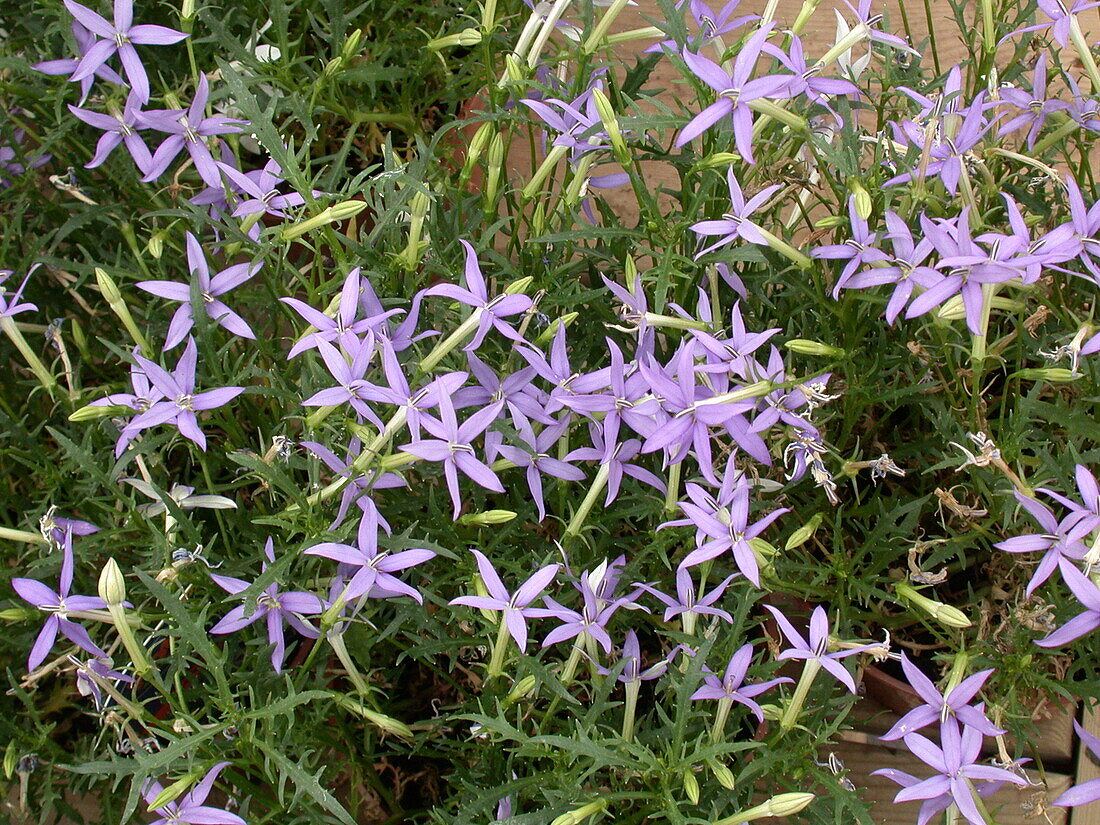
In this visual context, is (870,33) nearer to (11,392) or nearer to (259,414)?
(259,414)

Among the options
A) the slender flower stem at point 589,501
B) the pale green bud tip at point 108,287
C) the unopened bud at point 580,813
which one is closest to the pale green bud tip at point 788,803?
the unopened bud at point 580,813

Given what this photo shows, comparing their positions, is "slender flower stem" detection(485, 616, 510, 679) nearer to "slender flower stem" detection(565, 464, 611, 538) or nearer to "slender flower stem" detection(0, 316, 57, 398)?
"slender flower stem" detection(565, 464, 611, 538)

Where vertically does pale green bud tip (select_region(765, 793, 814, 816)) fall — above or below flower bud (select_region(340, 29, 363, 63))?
below

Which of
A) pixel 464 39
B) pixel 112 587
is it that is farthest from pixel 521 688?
pixel 464 39

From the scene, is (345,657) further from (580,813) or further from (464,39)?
(464,39)

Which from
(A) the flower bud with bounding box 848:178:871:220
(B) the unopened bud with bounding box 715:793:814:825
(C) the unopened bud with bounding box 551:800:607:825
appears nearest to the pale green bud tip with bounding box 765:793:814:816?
(B) the unopened bud with bounding box 715:793:814:825

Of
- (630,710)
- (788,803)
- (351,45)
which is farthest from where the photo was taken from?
(351,45)
